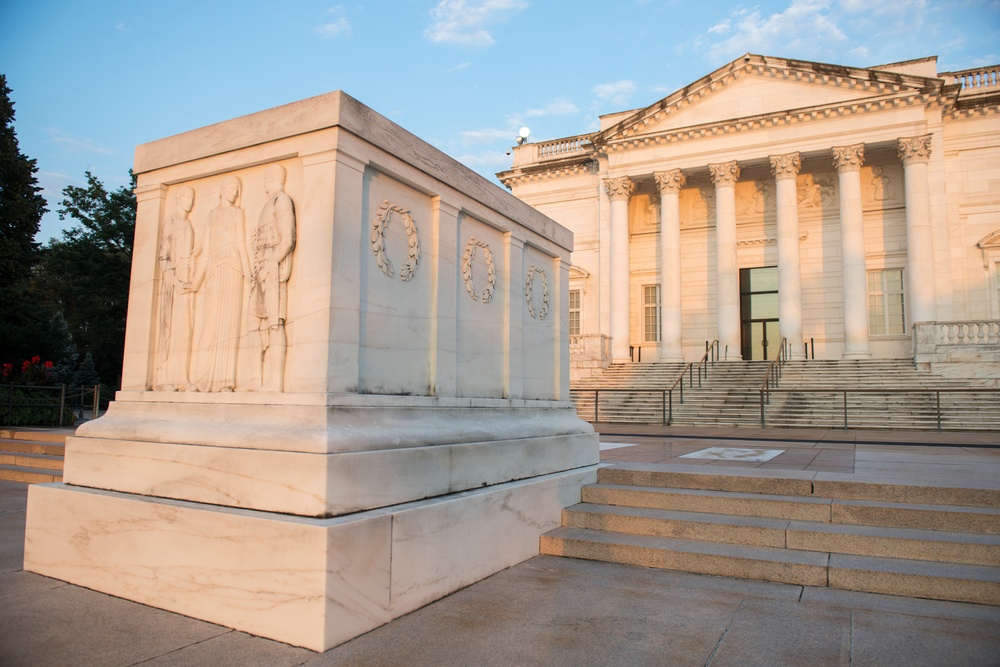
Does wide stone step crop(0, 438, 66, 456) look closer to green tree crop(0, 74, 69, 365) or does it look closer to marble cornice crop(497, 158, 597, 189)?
green tree crop(0, 74, 69, 365)

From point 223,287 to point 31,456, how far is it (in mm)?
7952

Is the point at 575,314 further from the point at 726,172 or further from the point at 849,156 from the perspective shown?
the point at 849,156

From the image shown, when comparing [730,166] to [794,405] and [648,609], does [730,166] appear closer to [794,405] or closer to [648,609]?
[794,405]

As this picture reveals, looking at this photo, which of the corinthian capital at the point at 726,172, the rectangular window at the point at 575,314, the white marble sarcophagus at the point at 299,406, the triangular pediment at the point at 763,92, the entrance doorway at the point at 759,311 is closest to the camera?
the white marble sarcophagus at the point at 299,406

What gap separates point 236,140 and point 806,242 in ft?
103

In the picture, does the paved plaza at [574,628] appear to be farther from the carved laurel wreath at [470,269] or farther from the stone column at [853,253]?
the stone column at [853,253]

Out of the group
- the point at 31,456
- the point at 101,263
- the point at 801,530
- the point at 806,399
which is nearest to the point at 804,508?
the point at 801,530

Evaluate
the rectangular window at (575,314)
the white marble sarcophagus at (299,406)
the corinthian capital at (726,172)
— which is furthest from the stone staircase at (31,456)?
A: the corinthian capital at (726,172)

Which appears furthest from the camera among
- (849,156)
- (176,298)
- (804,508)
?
(849,156)

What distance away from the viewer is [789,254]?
2834cm

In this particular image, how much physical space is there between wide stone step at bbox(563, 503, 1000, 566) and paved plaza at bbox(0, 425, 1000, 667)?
1.82 feet

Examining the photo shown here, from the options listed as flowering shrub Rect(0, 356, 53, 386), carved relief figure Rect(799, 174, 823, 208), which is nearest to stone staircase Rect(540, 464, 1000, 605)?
flowering shrub Rect(0, 356, 53, 386)

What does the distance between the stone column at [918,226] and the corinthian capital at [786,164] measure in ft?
12.8

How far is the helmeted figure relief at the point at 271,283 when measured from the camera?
170 inches
